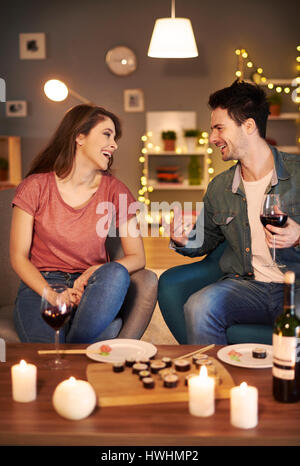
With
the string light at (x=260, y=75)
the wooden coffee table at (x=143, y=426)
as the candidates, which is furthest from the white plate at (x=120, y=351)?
the string light at (x=260, y=75)

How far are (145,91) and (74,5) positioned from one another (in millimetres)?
1250

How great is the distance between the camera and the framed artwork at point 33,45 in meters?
6.64

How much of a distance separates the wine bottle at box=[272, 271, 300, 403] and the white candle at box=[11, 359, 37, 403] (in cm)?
56

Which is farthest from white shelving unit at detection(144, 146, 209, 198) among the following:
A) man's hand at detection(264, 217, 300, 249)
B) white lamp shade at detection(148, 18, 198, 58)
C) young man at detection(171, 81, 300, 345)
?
man's hand at detection(264, 217, 300, 249)

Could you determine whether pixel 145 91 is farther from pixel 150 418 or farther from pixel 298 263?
pixel 150 418

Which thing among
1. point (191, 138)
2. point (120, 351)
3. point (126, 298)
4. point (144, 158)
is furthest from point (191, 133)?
point (120, 351)

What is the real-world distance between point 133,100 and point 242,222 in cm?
457

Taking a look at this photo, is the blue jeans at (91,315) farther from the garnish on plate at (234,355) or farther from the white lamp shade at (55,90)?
the white lamp shade at (55,90)

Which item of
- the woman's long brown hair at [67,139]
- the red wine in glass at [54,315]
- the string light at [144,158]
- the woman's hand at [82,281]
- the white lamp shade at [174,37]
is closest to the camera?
the red wine in glass at [54,315]

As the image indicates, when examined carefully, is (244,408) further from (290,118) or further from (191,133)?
(290,118)

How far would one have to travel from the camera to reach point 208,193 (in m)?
2.59

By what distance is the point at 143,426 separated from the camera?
4.06 ft

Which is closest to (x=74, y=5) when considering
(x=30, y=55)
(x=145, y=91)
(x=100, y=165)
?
(x=30, y=55)

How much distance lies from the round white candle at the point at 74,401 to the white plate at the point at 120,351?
0.91ft
